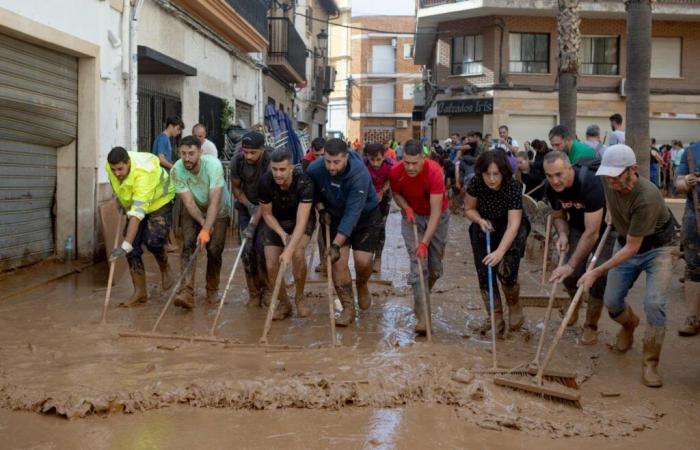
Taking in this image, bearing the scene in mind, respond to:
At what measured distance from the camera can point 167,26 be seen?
13227mm

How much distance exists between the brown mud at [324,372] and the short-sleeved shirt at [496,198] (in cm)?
104

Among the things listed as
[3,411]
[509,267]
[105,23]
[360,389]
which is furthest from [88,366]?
[105,23]

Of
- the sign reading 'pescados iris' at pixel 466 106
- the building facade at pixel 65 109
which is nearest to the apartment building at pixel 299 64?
the sign reading 'pescados iris' at pixel 466 106

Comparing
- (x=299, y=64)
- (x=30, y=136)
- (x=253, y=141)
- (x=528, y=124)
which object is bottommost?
(x=253, y=141)

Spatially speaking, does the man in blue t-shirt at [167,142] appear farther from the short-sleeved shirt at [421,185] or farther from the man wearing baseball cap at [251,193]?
the short-sleeved shirt at [421,185]

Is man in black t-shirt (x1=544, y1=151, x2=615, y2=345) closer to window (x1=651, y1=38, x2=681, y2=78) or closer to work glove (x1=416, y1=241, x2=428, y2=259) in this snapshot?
work glove (x1=416, y1=241, x2=428, y2=259)

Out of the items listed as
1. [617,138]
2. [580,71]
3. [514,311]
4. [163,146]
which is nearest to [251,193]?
[514,311]

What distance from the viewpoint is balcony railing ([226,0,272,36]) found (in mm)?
16712

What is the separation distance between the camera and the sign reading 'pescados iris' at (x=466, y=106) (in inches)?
1122

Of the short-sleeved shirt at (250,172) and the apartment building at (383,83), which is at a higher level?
the apartment building at (383,83)

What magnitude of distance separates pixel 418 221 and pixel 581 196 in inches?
56.4

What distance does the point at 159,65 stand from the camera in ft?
42.2

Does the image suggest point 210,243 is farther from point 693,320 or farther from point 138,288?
point 693,320

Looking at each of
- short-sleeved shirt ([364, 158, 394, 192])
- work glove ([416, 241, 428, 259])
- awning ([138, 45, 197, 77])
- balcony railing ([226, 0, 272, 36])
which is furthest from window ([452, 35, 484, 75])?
work glove ([416, 241, 428, 259])
